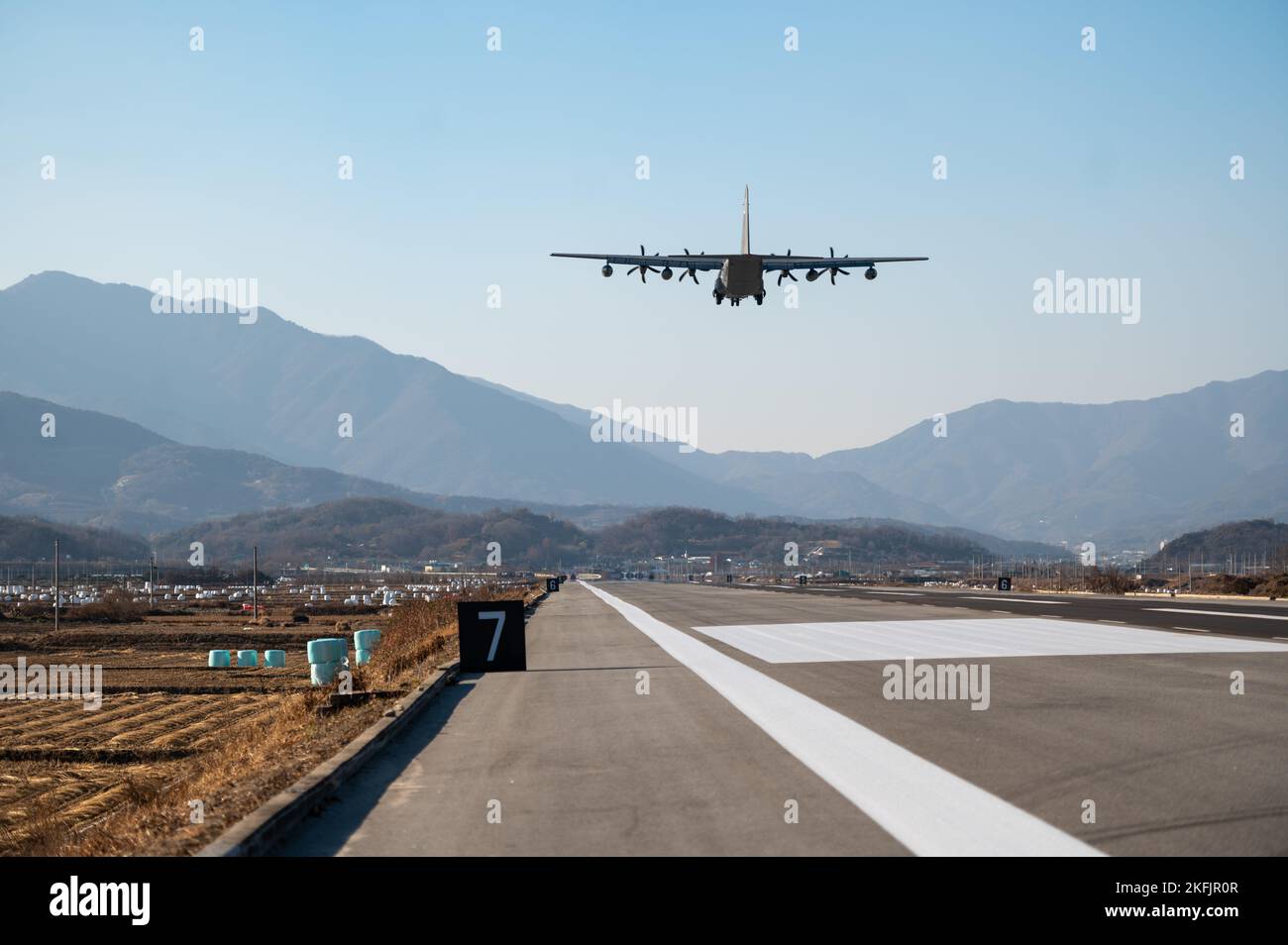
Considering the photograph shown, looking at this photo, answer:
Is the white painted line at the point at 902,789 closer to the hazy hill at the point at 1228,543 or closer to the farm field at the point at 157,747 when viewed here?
the farm field at the point at 157,747

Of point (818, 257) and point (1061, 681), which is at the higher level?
point (818, 257)

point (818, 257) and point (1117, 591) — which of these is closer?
point (818, 257)

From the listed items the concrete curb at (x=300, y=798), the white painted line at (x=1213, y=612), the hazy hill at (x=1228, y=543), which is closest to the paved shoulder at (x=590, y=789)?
Result: the concrete curb at (x=300, y=798)

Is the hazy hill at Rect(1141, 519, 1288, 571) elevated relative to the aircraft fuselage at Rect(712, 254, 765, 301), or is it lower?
lower

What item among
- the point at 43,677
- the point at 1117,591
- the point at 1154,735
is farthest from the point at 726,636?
the point at 1117,591

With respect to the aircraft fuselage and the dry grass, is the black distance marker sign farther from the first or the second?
the aircraft fuselage

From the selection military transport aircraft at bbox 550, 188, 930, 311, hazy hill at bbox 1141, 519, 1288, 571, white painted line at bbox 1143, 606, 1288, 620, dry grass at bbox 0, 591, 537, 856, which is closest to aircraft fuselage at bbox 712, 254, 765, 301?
military transport aircraft at bbox 550, 188, 930, 311

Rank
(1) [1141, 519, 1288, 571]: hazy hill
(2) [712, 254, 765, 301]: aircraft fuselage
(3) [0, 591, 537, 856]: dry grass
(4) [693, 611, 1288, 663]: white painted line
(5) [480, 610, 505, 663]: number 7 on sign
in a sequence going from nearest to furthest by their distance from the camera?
(3) [0, 591, 537, 856]: dry grass < (5) [480, 610, 505, 663]: number 7 on sign < (4) [693, 611, 1288, 663]: white painted line < (2) [712, 254, 765, 301]: aircraft fuselage < (1) [1141, 519, 1288, 571]: hazy hill
